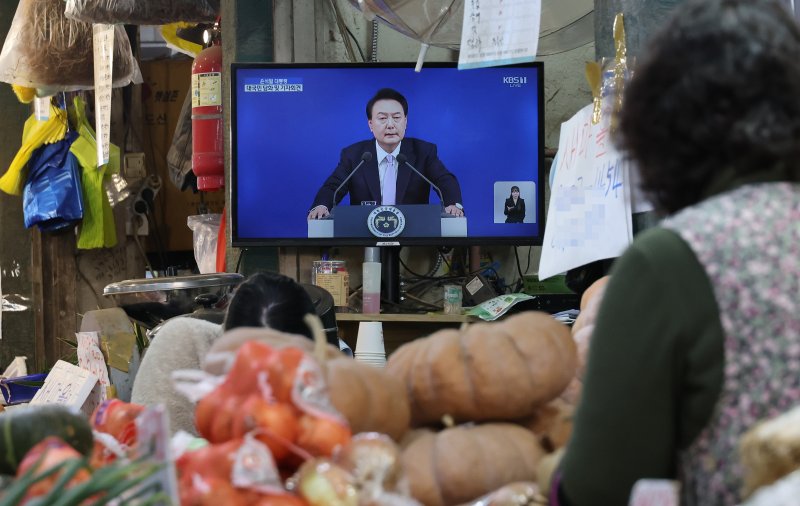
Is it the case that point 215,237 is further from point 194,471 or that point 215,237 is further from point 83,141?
point 194,471

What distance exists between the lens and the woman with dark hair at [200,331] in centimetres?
210

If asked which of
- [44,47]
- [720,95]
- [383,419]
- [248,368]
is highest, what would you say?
[44,47]

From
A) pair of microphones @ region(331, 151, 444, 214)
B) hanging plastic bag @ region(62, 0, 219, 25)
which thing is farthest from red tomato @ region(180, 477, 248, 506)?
hanging plastic bag @ region(62, 0, 219, 25)

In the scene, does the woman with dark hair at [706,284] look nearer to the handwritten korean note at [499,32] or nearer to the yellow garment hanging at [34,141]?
the handwritten korean note at [499,32]

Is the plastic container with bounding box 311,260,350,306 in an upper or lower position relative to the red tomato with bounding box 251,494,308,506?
upper

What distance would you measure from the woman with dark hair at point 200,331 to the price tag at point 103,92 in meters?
1.86

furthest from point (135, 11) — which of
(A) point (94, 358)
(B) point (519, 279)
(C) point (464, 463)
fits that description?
(C) point (464, 463)

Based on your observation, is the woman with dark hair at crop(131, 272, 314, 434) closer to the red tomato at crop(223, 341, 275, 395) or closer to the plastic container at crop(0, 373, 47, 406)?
the red tomato at crop(223, 341, 275, 395)

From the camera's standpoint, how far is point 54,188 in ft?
20.3

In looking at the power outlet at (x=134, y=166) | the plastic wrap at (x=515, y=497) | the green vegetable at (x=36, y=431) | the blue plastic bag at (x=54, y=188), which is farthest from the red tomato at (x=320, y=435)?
the power outlet at (x=134, y=166)

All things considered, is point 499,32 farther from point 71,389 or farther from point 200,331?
point 71,389

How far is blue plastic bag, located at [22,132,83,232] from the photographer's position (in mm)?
6172

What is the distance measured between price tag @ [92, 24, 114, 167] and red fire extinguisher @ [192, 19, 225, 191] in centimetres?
95

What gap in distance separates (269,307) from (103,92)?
2173 mm
